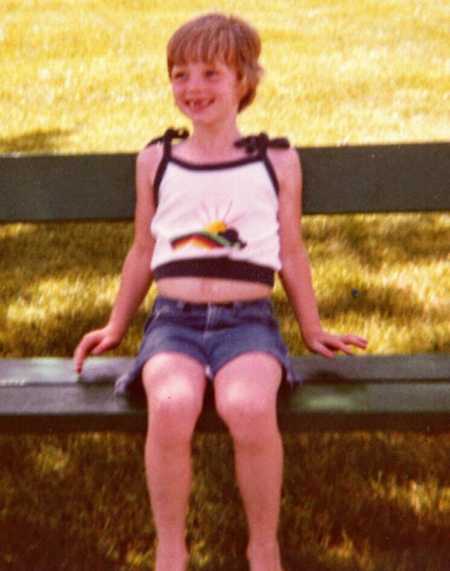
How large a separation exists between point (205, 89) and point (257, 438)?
906 millimetres

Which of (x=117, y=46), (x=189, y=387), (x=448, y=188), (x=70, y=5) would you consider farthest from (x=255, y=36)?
(x=70, y=5)

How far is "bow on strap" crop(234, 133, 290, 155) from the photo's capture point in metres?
2.61

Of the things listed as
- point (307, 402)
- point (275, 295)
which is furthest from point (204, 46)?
point (275, 295)

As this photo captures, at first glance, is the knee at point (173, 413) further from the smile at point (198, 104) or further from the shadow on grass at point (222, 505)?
the smile at point (198, 104)

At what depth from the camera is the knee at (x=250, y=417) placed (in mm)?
2199

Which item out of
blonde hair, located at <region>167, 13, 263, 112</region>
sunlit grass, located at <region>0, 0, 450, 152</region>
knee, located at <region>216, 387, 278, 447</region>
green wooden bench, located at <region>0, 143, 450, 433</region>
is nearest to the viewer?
knee, located at <region>216, 387, 278, 447</region>

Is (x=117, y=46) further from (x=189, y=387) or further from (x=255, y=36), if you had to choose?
(x=189, y=387)

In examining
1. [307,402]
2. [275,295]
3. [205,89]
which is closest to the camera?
[307,402]

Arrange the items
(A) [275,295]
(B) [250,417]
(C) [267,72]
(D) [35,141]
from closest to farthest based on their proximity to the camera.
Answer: (B) [250,417] → (A) [275,295] → (D) [35,141] → (C) [267,72]

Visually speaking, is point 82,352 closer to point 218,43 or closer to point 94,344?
point 94,344

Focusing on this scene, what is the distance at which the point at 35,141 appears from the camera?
592 cm

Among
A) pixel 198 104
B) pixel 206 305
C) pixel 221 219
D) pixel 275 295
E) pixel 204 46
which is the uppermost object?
pixel 204 46

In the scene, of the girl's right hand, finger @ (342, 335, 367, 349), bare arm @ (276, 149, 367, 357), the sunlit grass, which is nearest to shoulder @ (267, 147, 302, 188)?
bare arm @ (276, 149, 367, 357)

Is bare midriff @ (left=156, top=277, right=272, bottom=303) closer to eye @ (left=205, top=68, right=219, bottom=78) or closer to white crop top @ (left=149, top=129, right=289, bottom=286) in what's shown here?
white crop top @ (left=149, top=129, right=289, bottom=286)
